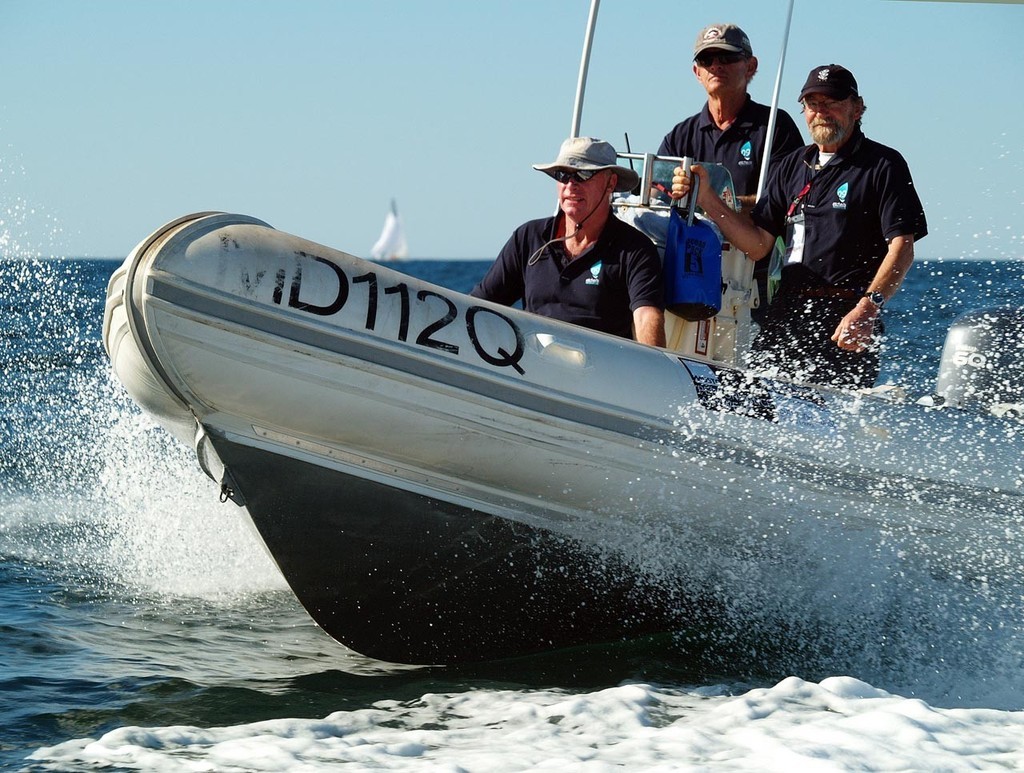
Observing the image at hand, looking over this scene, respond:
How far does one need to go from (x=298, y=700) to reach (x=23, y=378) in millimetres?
6569

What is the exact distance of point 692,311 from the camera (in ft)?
13.8

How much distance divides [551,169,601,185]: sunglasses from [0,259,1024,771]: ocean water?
1.44 meters

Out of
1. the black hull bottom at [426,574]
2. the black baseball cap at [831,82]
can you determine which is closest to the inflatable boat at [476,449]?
the black hull bottom at [426,574]

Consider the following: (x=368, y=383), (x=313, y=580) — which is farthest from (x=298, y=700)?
(x=368, y=383)

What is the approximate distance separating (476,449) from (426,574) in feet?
1.65

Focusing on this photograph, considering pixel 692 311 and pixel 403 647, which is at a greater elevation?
pixel 692 311

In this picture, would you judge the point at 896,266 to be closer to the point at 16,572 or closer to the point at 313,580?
the point at 313,580

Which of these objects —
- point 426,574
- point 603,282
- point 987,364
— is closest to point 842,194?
point 987,364

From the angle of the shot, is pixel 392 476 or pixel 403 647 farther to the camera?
pixel 403 647

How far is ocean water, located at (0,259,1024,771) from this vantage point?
9.65 ft

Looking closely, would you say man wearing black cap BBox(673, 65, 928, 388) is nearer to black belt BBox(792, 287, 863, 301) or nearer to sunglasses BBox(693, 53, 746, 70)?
black belt BBox(792, 287, 863, 301)

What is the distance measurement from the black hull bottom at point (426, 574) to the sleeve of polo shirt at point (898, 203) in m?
1.59

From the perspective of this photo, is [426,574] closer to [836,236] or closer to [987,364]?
[836,236]

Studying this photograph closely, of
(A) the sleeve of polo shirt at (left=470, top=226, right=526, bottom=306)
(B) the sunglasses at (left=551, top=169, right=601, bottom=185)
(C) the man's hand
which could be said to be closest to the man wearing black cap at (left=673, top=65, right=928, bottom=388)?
(C) the man's hand
